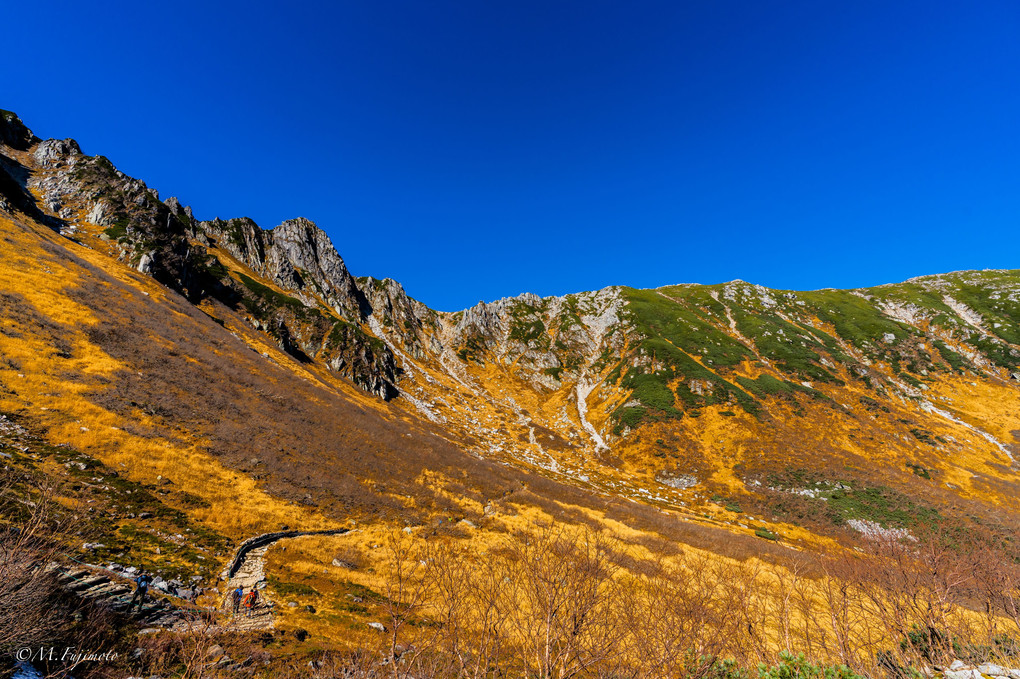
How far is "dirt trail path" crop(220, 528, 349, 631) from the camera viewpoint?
13.3 meters

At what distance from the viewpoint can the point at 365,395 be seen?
234 ft

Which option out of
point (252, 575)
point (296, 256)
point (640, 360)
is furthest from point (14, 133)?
Result: point (640, 360)

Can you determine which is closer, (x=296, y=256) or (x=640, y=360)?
(x=640, y=360)

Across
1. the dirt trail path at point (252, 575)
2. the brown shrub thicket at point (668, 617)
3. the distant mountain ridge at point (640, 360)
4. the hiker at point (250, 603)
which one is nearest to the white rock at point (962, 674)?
the brown shrub thicket at point (668, 617)

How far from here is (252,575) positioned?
16.8m

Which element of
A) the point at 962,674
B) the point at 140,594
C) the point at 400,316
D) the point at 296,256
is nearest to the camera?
the point at 962,674

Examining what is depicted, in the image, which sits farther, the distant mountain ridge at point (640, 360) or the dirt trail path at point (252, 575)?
the distant mountain ridge at point (640, 360)

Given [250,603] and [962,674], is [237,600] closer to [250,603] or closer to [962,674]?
[250,603]

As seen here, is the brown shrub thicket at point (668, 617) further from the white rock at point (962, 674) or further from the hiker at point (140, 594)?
the hiker at point (140, 594)

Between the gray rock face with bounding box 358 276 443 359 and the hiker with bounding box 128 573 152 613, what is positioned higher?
the gray rock face with bounding box 358 276 443 359

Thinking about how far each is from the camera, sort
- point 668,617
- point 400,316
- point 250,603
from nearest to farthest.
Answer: point 250,603 < point 668,617 < point 400,316

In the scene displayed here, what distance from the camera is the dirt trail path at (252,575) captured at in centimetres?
1332

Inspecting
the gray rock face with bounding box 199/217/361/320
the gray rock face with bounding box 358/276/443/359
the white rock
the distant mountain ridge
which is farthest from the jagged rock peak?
the white rock

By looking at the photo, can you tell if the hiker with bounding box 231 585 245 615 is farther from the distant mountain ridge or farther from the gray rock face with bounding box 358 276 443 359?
the gray rock face with bounding box 358 276 443 359
